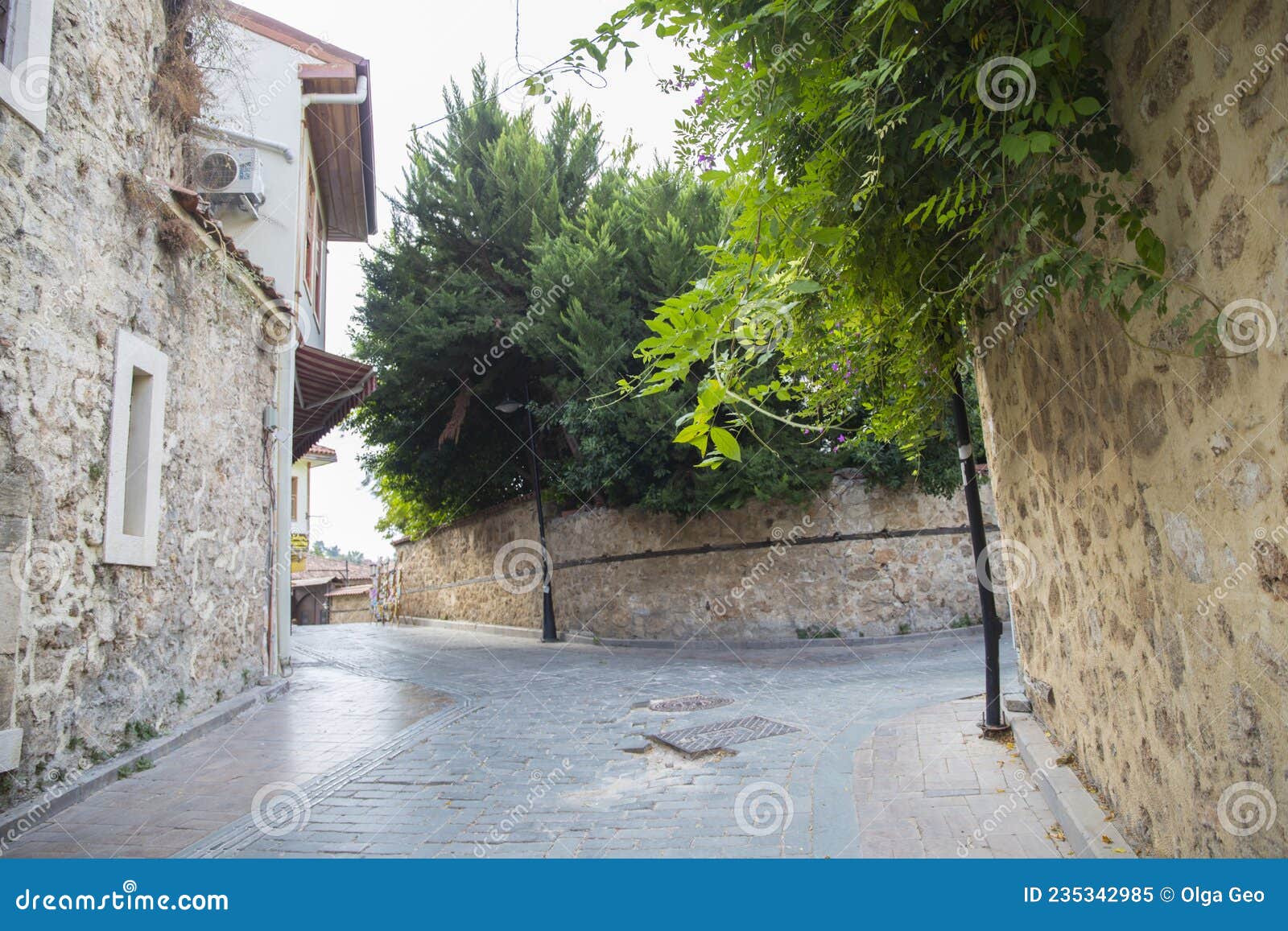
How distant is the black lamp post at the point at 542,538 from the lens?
15.9 meters

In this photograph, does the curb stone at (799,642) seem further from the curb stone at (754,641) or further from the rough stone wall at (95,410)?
the rough stone wall at (95,410)

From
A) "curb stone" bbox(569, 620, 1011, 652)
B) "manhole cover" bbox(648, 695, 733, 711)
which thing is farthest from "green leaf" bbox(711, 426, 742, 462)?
"curb stone" bbox(569, 620, 1011, 652)

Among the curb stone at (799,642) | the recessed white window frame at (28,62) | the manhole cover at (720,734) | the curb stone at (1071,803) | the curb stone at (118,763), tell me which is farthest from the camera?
the curb stone at (799,642)

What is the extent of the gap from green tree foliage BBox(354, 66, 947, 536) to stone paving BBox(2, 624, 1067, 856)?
4975 mm

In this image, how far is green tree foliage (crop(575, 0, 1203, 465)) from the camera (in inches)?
83.0

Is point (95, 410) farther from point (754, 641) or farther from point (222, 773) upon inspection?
point (754, 641)

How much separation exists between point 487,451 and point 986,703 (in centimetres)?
1399

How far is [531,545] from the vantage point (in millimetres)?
17203

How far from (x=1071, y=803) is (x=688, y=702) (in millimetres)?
4399

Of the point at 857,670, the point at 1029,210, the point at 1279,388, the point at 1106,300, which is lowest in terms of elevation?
the point at 857,670

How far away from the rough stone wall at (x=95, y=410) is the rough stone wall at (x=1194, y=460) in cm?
511

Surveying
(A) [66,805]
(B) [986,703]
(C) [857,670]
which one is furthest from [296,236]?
(B) [986,703]

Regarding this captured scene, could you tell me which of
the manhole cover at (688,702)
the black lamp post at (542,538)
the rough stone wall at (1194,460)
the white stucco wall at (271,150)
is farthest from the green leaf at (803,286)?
the black lamp post at (542,538)

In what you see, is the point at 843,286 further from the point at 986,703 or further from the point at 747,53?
the point at 986,703
